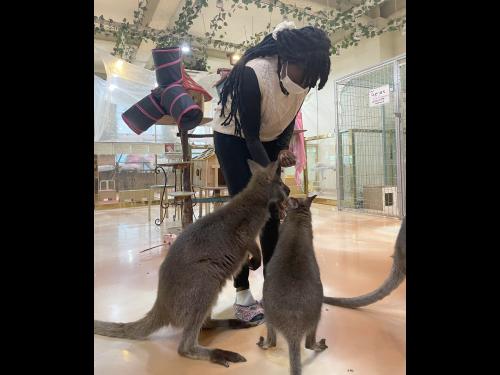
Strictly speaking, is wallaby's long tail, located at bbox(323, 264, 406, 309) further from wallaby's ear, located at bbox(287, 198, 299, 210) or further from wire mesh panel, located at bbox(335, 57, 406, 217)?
wire mesh panel, located at bbox(335, 57, 406, 217)

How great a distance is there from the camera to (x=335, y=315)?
146cm

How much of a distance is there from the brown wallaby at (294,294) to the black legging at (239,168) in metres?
0.21

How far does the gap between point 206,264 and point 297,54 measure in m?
0.84

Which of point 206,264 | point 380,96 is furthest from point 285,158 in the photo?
point 380,96

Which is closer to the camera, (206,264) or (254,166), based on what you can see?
(206,264)

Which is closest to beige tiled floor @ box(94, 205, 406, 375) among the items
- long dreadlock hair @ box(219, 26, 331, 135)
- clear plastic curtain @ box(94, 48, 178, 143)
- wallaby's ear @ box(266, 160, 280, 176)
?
wallaby's ear @ box(266, 160, 280, 176)

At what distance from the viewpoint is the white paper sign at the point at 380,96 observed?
378 cm

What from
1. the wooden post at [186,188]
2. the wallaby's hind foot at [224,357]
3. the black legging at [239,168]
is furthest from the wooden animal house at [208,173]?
the wallaby's hind foot at [224,357]

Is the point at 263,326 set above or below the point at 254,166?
below

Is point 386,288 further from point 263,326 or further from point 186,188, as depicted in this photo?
point 186,188

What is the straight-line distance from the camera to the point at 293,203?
4.27 feet

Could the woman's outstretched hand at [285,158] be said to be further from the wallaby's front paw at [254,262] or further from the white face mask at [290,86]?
the wallaby's front paw at [254,262]
